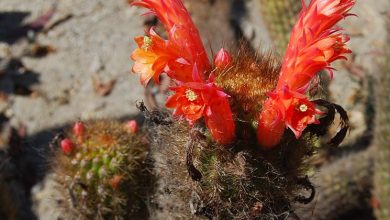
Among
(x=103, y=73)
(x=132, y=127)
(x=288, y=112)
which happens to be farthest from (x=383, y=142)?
(x=103, y=73)

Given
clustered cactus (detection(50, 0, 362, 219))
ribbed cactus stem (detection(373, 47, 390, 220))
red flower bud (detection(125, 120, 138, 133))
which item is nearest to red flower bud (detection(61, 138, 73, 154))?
red flower bud (detection(125, 120, 138, 133))

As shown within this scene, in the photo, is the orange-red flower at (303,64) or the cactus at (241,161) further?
the cactus at (241,161)

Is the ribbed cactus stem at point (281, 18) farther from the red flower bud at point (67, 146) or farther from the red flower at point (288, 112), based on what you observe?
the red flower at point (288, 112)

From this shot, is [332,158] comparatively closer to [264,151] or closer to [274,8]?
[274,8]

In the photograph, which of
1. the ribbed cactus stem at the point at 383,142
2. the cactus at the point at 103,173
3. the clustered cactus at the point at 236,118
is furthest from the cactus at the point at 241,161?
the ribbed cactus stem at the point at 383,142

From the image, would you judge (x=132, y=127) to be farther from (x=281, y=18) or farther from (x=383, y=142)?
(x=383, y=142)

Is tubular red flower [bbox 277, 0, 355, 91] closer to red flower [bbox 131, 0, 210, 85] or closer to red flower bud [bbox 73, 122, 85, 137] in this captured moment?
red flower [bbox 131, 0, 210, 85]

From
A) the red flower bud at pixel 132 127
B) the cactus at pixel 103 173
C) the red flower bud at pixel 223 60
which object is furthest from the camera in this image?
the red flower bud at pixel 132 127

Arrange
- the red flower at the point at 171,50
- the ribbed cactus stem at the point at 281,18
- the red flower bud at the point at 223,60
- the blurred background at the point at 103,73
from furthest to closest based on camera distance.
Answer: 1. the blurred background at the point at 103,73
2. the ribbed cactus stem at the point at 281,18
3. the red flower bud at the point at 223,60
4. the red flower at the point at 171,50
